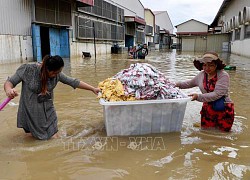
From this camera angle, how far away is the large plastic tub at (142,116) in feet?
11.2

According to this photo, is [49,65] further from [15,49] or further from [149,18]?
[149,18]

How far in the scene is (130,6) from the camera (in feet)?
126

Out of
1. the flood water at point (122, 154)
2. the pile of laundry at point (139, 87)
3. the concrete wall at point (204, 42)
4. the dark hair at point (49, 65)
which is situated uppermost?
the concrete wall at point (204, 42)

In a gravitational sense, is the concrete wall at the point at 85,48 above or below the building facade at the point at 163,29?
below

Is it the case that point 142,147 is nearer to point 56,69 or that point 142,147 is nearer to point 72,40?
point 56,69

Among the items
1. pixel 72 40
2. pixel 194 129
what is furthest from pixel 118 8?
pixel 194 129

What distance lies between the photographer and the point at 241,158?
3.03 metres

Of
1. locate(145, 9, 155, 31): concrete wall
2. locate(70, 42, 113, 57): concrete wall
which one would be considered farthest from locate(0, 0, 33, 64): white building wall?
locate(145, 9, 155, 31): concrete wall

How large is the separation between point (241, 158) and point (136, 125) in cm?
132

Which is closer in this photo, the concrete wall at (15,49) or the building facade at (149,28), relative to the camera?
the concrete wall at (15,49)

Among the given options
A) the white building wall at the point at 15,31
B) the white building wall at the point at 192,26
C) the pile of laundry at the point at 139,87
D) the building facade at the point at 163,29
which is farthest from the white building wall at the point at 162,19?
the pile of laundry at the point at 139,87

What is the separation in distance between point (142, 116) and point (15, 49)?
1333 cm

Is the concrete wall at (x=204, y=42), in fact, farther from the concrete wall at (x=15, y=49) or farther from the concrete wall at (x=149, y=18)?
the concrete wall at (x=15, y=49)

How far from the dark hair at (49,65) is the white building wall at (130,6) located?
90.7 feet
